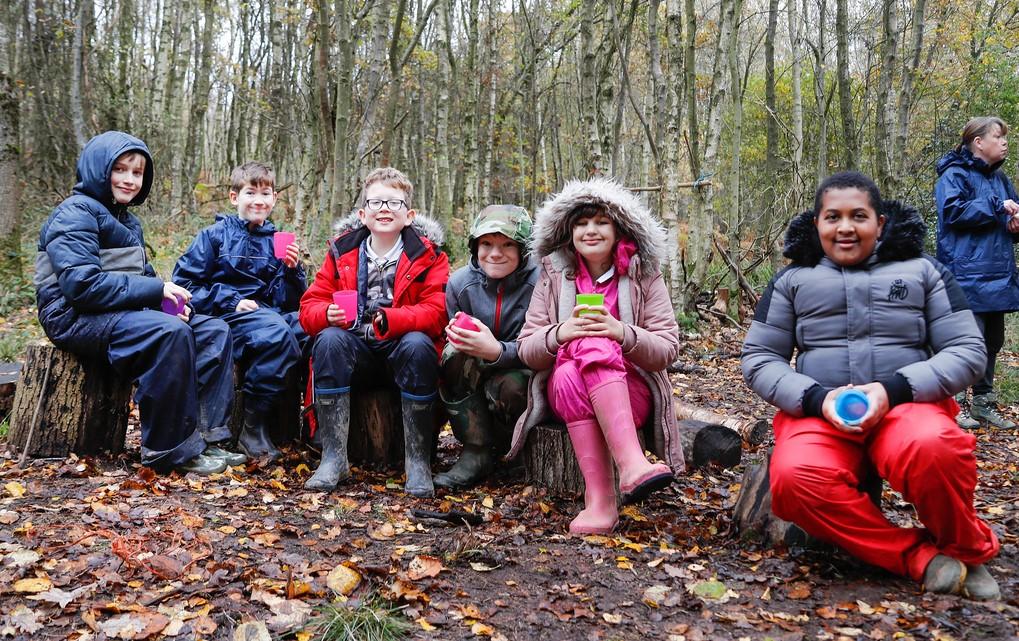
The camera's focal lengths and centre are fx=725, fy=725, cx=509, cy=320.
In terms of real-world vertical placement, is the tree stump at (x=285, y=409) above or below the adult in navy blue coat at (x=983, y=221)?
below

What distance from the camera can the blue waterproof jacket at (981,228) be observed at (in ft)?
16.1

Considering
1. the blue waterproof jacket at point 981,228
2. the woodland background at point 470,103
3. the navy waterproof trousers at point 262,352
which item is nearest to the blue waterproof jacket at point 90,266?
the navy waterproof trousers at point 262,352

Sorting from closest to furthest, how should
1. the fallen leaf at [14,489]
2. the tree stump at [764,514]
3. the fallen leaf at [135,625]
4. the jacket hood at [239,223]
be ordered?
1. the fallen leaf at [135,625]
2. the tree stump at [764,514]
3. the fallen leaf at [14,489]
4. the jacket hood at [239,223]

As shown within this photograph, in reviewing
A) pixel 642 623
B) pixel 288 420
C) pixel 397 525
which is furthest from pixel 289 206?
pixel 642 623

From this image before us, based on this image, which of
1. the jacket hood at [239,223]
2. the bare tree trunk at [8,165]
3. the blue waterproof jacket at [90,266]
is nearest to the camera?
the blue waterproof jacket at [90,266]

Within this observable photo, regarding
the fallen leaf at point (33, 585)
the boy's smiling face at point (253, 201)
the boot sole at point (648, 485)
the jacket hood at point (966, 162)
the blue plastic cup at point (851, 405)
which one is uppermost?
the jacket hood at point (966, 162)

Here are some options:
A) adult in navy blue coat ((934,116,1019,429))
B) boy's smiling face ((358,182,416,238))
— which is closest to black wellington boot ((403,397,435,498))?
boy's smiling face ((358,182,416,238))

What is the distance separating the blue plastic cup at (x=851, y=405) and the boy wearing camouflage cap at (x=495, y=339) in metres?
1.58

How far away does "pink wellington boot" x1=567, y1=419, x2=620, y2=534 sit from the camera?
10.7 feet

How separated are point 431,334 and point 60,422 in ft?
6.69

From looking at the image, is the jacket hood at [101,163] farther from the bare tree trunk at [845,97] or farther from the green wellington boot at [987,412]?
the bare tree trunk at [845,97]

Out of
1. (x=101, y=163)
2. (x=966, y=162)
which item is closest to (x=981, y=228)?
(x=966, y=162)

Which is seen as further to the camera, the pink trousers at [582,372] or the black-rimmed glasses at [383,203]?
the black-rimmed glasses at [383,203]

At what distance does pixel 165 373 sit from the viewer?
3.74 metres
